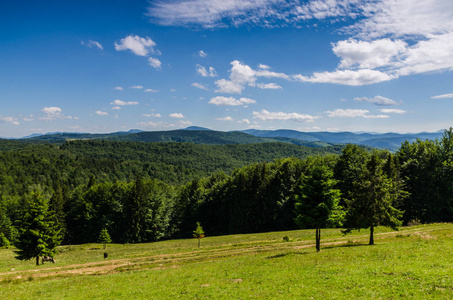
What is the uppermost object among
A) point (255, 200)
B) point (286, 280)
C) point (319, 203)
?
point (319, 203)

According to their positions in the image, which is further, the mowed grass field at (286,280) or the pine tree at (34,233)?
the pine tree at (34,233)

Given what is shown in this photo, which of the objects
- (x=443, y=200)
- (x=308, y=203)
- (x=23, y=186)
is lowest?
(x=23, y=186)

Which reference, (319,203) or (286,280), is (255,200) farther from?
(286,280)

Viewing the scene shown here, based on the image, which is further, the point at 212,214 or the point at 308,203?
the point at 212,214

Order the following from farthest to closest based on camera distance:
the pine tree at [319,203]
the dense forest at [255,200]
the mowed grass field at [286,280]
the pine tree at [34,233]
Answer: the dense forest at [255,200] → the pine tree at [34,233] → the pine tree at [319,203] → the mowed grass field at [286,280]

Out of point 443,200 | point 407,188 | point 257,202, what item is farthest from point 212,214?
point 443,200

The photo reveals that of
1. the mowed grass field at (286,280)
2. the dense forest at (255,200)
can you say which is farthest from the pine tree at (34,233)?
the mowed grass field at (286,280)

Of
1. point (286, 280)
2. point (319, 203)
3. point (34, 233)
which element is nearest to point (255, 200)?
point (319, 203)

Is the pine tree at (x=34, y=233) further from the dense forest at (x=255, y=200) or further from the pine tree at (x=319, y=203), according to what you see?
the pine tree at (x=319, y=203)

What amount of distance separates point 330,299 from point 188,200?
287 feet

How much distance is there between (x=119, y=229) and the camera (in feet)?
290

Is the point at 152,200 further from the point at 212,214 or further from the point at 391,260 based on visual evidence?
the point at 391,260

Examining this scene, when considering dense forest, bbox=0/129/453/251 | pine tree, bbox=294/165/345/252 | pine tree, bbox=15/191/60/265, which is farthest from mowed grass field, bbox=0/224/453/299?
dense forest, bbox=0/129/453/251

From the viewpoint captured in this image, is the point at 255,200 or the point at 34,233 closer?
the point at 34,233
